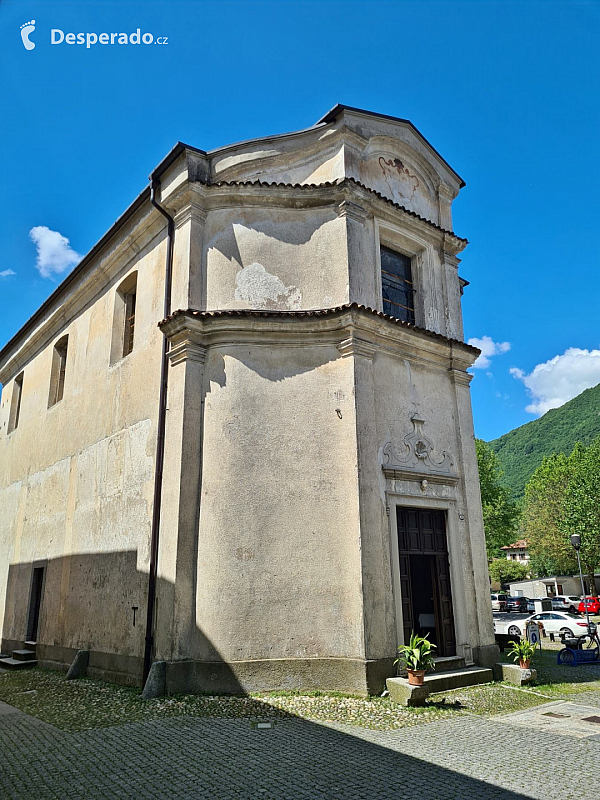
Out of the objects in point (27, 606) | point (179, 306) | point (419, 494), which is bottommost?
point (27, 606)

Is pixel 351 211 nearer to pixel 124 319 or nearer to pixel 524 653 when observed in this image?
pixel 124 319

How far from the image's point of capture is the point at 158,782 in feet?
18.7

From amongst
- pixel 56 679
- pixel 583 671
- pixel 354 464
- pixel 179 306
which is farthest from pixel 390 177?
pixel 56 679

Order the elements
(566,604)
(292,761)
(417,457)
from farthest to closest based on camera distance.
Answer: (566,604)
(417,457)
(292,761)

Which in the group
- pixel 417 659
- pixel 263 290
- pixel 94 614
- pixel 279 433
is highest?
pixel 263 290

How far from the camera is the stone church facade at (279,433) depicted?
9.84m

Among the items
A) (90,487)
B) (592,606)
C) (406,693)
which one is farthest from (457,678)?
(592,606)

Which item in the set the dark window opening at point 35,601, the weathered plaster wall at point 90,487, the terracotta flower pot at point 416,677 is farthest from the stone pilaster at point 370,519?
the dark window opening at point 35,601

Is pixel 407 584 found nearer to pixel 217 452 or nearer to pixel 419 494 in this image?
pixel 419 494

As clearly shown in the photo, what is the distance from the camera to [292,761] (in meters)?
6.30

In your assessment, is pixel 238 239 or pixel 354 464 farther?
pixel 238 239

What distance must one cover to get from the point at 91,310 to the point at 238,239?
19.6 ft

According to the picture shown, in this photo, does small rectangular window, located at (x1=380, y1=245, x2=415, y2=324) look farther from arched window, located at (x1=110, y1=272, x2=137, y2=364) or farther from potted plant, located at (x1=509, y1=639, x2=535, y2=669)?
potted plant, located at (x1=509, y1=639, x2=535, y2=669)

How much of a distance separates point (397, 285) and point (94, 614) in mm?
9647
